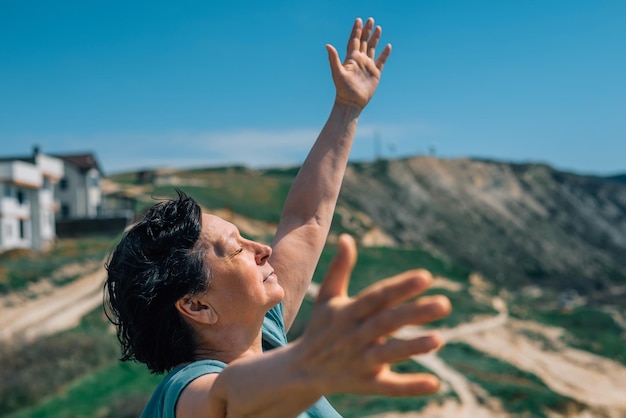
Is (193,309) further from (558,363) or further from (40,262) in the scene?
(40,262)

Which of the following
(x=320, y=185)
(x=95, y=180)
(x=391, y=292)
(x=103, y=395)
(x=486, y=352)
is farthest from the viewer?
(x=95, y=180)

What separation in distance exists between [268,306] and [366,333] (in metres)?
0.84

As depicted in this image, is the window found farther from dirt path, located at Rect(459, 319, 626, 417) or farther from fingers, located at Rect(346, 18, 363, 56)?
fingers, located at Rect(346, 18, 363, 56)

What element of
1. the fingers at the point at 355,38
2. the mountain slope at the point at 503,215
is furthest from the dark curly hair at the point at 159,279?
the mountain slope at the point at 503,215

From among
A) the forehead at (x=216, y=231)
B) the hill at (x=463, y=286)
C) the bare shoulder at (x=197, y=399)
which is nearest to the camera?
the bare shoulder at (x=197, y=399)

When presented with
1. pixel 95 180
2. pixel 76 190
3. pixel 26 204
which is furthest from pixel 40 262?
pixel 95 180

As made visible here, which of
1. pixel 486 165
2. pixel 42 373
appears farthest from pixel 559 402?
pixel 486 165

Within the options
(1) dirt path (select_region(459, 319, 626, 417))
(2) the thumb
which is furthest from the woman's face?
(1) dirt path (select_region(459, 319, 626, 417))

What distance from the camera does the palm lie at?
2.98 meters

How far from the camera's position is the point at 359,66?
3.08 meters

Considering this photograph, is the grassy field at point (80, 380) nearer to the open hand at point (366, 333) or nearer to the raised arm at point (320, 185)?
the raised arm at point (320, 185)

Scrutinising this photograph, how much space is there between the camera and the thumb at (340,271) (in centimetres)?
144

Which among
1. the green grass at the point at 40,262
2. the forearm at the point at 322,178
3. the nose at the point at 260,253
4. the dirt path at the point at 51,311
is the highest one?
the forearm at the point at 322,178

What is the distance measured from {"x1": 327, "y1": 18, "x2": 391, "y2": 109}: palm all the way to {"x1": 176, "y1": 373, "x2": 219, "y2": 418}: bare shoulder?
140cm
